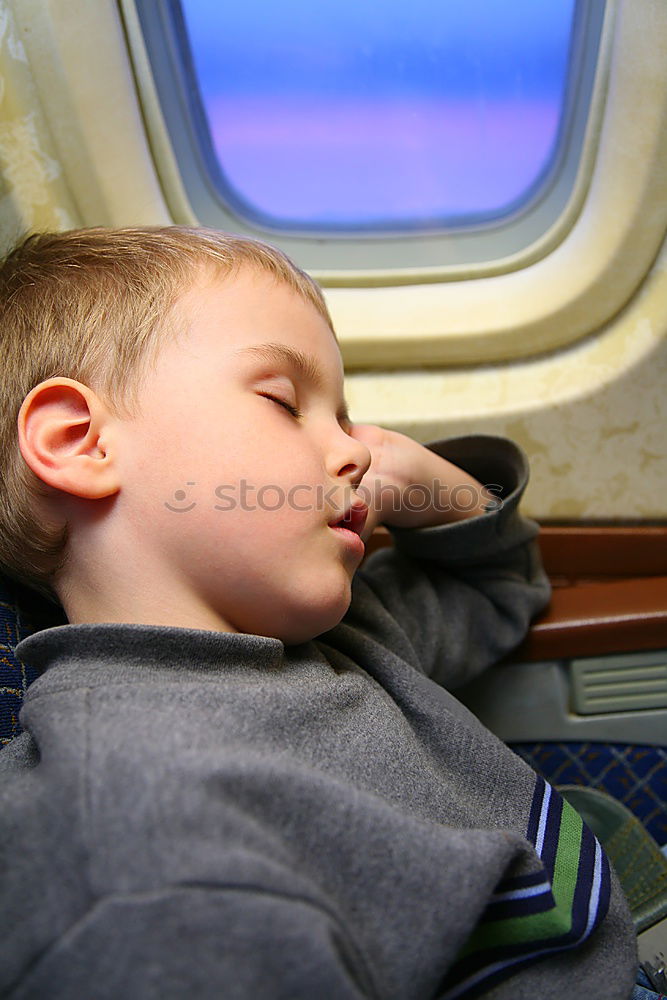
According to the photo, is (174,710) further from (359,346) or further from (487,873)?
(359,346)

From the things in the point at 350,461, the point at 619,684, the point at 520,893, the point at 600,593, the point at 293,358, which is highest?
the point at 293,358

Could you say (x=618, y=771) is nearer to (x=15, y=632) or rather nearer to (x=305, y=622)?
(x=305, y=622)

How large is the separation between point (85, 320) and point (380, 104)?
0.82 m

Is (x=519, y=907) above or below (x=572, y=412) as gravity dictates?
below

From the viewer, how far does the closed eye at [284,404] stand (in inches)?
29.9

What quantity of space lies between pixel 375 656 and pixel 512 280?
831 millimetres

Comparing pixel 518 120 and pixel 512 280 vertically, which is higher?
pixel 518 120

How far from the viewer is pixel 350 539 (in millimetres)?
788

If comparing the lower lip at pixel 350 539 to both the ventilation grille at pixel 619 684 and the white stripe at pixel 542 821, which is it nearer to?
the white stripe at pixel 542 821

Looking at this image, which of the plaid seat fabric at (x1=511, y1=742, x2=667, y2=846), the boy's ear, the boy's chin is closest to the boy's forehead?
the boy's ear

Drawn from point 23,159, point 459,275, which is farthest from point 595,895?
point 23,159

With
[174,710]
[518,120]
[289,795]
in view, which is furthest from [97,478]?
[518,120]

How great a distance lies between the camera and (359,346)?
136cm

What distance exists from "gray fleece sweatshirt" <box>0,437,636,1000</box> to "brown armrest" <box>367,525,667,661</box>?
13.4 inches
